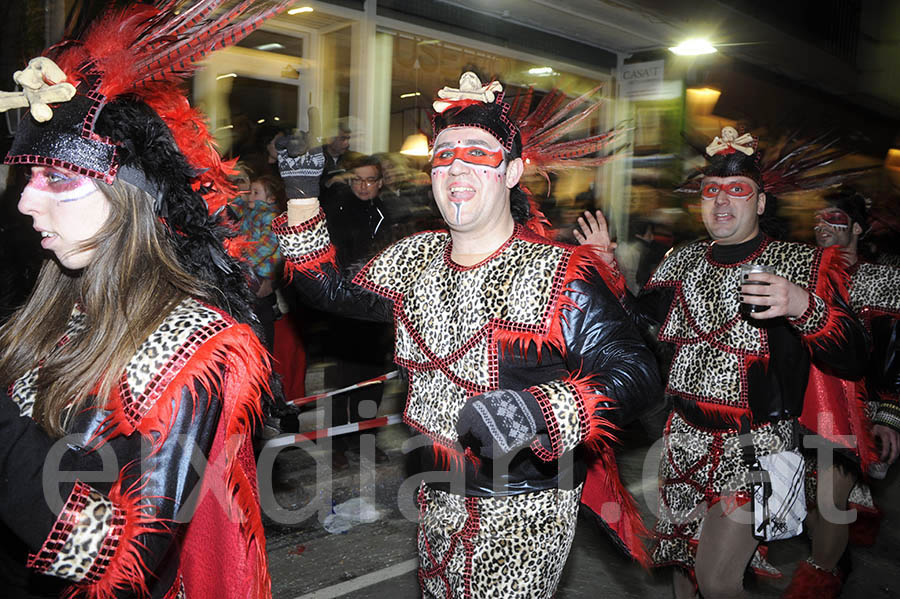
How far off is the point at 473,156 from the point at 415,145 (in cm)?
645

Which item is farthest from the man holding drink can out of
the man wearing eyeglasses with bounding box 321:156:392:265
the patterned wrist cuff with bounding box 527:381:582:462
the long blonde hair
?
the man wearing eyeglasses with bounding box 321:156:392:265

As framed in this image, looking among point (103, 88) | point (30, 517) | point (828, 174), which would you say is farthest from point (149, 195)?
point (828, 174)

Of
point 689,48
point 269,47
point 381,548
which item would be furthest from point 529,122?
point 689,48

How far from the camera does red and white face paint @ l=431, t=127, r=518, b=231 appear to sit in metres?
2.62

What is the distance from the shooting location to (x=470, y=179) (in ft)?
8.63

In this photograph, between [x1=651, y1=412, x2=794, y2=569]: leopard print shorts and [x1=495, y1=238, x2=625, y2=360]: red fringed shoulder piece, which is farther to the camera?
[x1=651, y1=412, x2=794, y2=569]: leopard print shorts

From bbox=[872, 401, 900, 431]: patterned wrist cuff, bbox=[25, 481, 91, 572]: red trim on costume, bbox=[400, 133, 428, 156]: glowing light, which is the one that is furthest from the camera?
bbox=[400, 133, 428, 156]: glowing light

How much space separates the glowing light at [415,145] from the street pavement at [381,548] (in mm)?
3547

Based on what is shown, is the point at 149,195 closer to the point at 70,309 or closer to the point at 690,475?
the point at 70,309

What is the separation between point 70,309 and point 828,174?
404 centimetres

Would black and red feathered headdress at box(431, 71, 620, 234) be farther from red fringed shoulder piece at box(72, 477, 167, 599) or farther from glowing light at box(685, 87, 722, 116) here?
glowing light at box(685, 87, 722, 116)

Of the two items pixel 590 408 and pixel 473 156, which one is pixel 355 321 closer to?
pixel 473 156

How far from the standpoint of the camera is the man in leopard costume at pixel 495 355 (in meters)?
2.40

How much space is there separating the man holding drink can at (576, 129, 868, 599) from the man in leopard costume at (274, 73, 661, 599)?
36.8 inches
